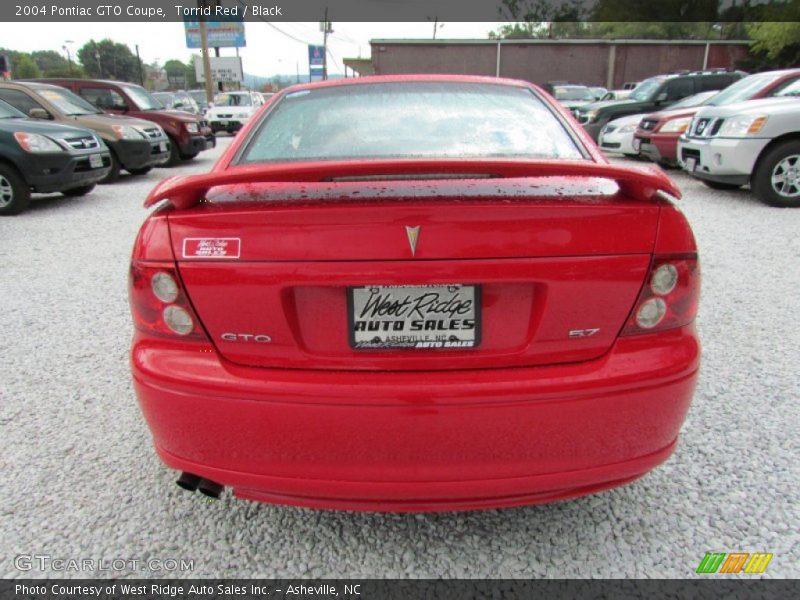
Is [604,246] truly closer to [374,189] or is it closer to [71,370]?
[374,189]

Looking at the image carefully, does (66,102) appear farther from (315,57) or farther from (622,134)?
(315,57)

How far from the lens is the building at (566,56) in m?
35.9

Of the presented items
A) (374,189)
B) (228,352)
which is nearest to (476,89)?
(374,189)

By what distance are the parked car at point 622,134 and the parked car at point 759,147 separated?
368 centimetres

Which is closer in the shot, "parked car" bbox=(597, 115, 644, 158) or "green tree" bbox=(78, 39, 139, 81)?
"parked car" bbox=(597, 115, 644, 158)

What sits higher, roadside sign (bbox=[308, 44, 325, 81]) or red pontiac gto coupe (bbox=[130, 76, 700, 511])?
roadside sign (bbox=[308, 44, 325, 81])

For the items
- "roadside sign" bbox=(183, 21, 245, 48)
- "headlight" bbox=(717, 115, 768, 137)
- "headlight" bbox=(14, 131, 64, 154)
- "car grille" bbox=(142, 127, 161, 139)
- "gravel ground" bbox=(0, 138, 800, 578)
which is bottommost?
"gravel ground" bbox=(0, 138, 800, 578)

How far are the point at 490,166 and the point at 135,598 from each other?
1.62 metres

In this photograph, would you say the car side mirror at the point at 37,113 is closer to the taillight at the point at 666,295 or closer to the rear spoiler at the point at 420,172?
the rear spoiler at the point at 420,172

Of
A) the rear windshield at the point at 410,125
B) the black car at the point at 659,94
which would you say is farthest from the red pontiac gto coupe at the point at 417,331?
the black car at the point at 659,94

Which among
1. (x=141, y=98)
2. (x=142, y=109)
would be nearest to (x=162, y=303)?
(x=142, y=109)

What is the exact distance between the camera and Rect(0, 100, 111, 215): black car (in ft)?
24.2

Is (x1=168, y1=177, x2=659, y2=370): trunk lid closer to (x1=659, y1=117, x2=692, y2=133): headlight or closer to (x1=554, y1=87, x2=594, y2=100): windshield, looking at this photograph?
(x1=659, y1=117, x2=692, y2=133): headlight

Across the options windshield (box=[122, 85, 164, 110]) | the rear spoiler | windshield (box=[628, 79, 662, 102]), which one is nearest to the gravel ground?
the rear spoiler
